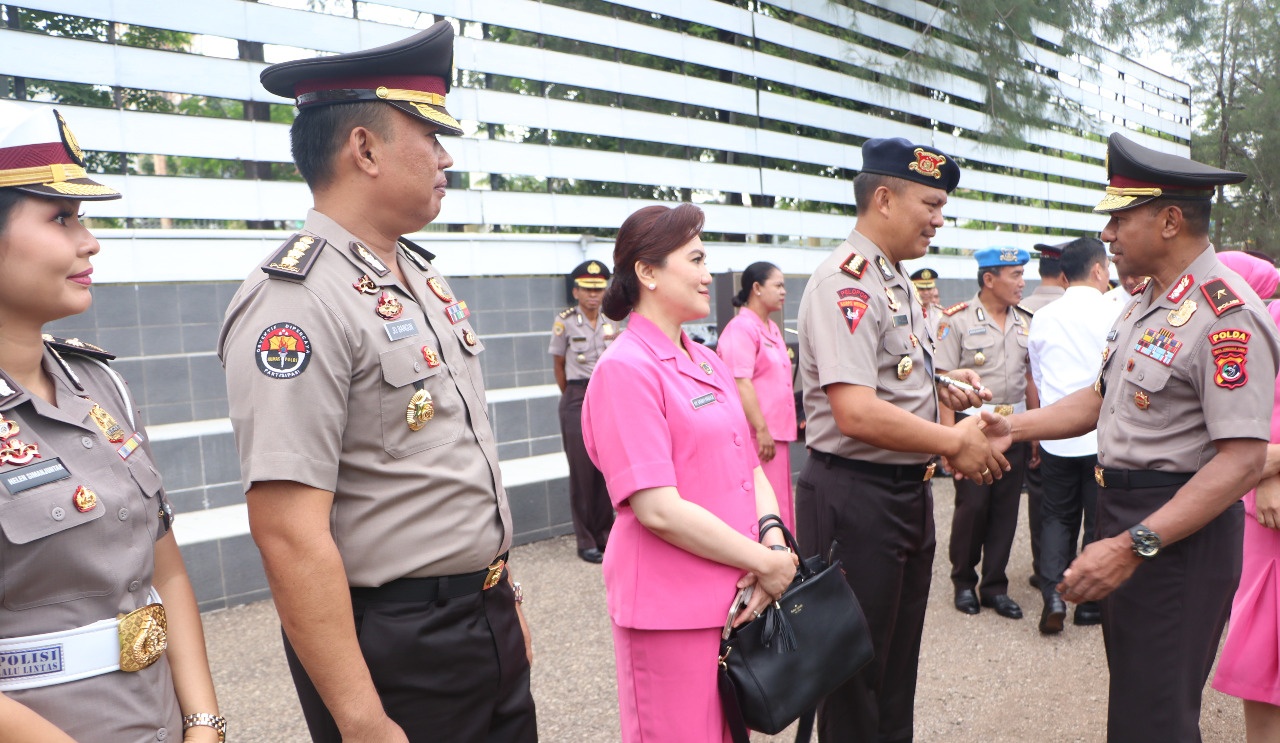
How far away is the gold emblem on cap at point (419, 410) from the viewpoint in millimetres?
1659

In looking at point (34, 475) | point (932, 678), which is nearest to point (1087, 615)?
point (932, 678)

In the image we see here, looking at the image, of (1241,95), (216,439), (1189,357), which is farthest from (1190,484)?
(1241,95)

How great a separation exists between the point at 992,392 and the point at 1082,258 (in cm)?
90

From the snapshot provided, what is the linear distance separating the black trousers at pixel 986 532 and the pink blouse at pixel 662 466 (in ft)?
10.5

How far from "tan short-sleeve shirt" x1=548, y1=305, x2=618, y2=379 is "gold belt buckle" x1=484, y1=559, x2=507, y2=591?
4506 millimetres

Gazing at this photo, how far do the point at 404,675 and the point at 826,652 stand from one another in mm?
1004

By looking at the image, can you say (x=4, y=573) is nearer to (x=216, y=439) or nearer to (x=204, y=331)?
(x=216, y=439)

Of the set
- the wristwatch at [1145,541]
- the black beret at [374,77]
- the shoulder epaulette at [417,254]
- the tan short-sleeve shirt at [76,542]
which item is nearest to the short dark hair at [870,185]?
the wristwatch at [1145,541]

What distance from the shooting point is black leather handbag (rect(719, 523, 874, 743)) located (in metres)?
2.05

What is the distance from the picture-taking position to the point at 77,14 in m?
5.03

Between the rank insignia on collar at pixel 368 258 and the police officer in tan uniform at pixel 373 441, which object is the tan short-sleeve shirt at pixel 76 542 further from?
the rank insignia on collar at pixel 368 258

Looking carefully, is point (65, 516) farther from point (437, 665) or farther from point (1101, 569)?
point (1101, 569)

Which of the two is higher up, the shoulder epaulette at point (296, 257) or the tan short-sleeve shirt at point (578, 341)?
the shoulder epaulette at point (296, 257)

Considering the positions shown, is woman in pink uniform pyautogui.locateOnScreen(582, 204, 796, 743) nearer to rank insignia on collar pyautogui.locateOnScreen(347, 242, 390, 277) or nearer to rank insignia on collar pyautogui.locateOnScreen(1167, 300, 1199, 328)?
rank insignia on collar pyautogui.locateOnScreen(347, 242, 390, 277)
